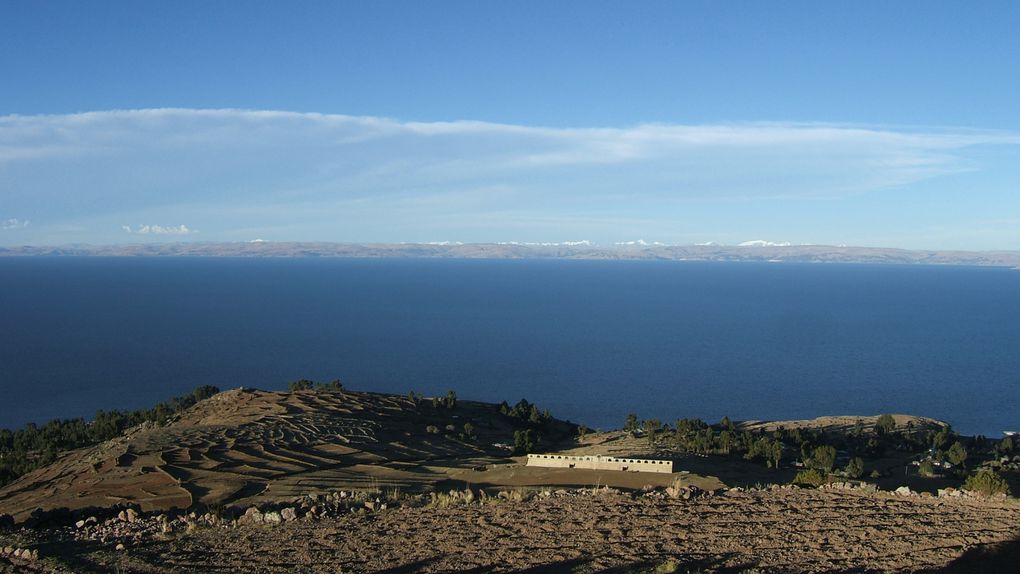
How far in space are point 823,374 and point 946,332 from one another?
46887 mm

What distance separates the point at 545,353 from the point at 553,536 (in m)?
77.3

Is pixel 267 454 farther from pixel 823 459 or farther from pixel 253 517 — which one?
pixel 823 459

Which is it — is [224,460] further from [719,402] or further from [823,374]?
[823,374]

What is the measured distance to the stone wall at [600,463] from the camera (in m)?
22.7

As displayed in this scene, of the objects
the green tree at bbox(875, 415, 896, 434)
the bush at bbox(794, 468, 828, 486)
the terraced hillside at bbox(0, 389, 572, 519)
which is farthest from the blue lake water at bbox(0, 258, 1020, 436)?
the bush at bbox(794, 468, 828, 486)

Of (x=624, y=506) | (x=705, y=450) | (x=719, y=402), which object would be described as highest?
(x=624, y=506)

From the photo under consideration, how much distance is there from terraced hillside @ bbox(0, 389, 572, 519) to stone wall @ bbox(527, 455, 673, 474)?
269 cm

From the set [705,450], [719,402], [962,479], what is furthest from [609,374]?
[962,479]

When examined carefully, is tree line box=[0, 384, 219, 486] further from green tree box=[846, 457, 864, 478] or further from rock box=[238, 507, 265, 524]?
green tree box=[846, 457, 864, 478]

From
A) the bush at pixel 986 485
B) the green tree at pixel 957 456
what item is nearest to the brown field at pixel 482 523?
the bush at pixel 986 485

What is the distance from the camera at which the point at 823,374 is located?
257ft

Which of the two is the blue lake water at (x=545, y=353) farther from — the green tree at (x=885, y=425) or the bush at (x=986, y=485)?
the bush at (x=986, y=485)

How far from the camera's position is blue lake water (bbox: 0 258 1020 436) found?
212ft

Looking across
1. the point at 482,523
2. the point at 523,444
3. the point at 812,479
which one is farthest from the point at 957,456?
the point at 482,523
